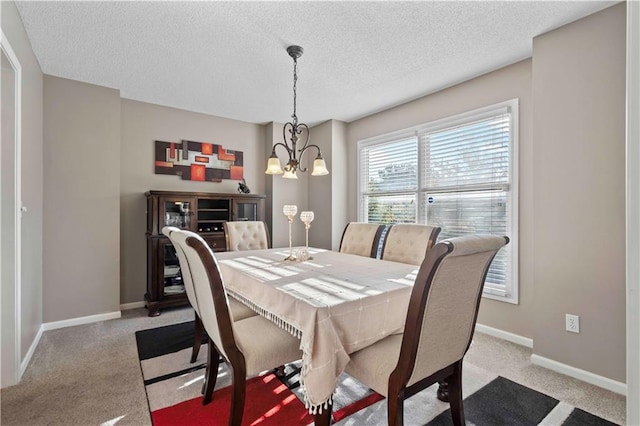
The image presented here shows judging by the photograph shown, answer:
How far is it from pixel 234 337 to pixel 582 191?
2.53 m

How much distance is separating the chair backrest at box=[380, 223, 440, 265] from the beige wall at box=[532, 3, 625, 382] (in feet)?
2.81

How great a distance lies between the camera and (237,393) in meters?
1.45

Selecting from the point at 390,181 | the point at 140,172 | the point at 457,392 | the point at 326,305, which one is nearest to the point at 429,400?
the point at 457,392

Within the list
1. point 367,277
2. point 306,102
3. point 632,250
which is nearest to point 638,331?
point 632,250

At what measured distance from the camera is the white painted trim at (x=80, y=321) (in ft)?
9.90

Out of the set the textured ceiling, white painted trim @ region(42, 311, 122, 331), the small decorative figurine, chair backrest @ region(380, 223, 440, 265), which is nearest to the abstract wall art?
the small decorative figurine

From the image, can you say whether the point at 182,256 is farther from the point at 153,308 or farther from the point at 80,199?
the point at 80,199

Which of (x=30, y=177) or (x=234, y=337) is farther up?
(x=30, y=177)

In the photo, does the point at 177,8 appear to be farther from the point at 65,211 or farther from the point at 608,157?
the point at 608,157

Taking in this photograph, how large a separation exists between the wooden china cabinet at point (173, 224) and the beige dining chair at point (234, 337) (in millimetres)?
2114

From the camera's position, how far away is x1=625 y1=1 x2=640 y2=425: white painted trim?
0.61m

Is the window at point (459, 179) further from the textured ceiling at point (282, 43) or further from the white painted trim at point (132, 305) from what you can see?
the white painted trim at point (132, 305)

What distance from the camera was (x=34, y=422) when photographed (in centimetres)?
167

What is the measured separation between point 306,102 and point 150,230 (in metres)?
2.43
